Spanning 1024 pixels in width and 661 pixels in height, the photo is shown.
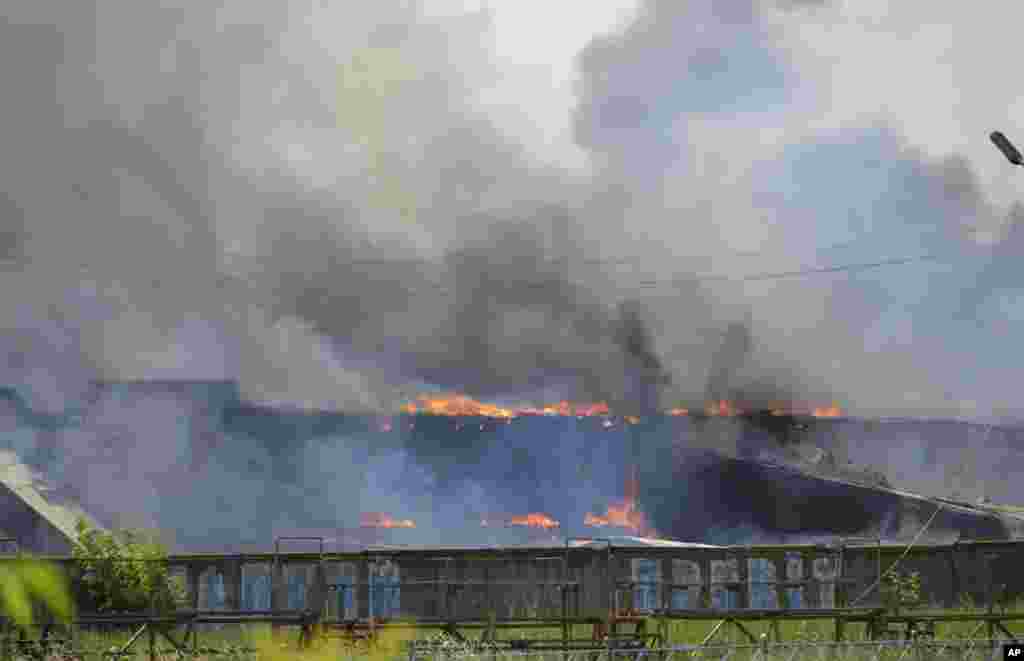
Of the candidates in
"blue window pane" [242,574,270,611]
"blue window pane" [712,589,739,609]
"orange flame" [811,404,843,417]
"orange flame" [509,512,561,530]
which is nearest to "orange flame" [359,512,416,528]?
"orange flame" [509,512,561,530]

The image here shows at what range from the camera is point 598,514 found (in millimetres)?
45000

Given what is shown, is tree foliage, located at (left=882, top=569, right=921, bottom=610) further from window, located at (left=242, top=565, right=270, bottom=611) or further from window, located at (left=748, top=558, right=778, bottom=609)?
window, located at (left=242, top=565, right=270, bottom=611)

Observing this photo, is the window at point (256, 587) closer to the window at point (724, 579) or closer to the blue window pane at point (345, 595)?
the blue window pane at point (345, 595)

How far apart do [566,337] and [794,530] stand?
1345 centimetres

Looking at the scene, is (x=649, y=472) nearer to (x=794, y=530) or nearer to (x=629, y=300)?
(x=794, y=530)

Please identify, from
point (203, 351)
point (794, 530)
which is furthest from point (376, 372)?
point (794, 530)

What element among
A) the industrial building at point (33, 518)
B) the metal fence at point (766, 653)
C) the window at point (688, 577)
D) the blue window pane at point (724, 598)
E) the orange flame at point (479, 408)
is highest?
the orange flame at point (479, 408)

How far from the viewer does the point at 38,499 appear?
39594 mm

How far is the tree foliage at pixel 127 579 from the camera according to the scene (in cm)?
2533

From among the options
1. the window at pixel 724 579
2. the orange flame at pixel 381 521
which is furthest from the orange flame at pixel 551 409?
the window at pixel 724 579

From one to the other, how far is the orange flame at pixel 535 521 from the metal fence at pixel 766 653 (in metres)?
20.8

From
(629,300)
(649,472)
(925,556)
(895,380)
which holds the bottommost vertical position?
(925,556)

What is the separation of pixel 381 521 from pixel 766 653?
964 inches

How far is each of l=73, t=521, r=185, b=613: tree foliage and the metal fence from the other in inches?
232
